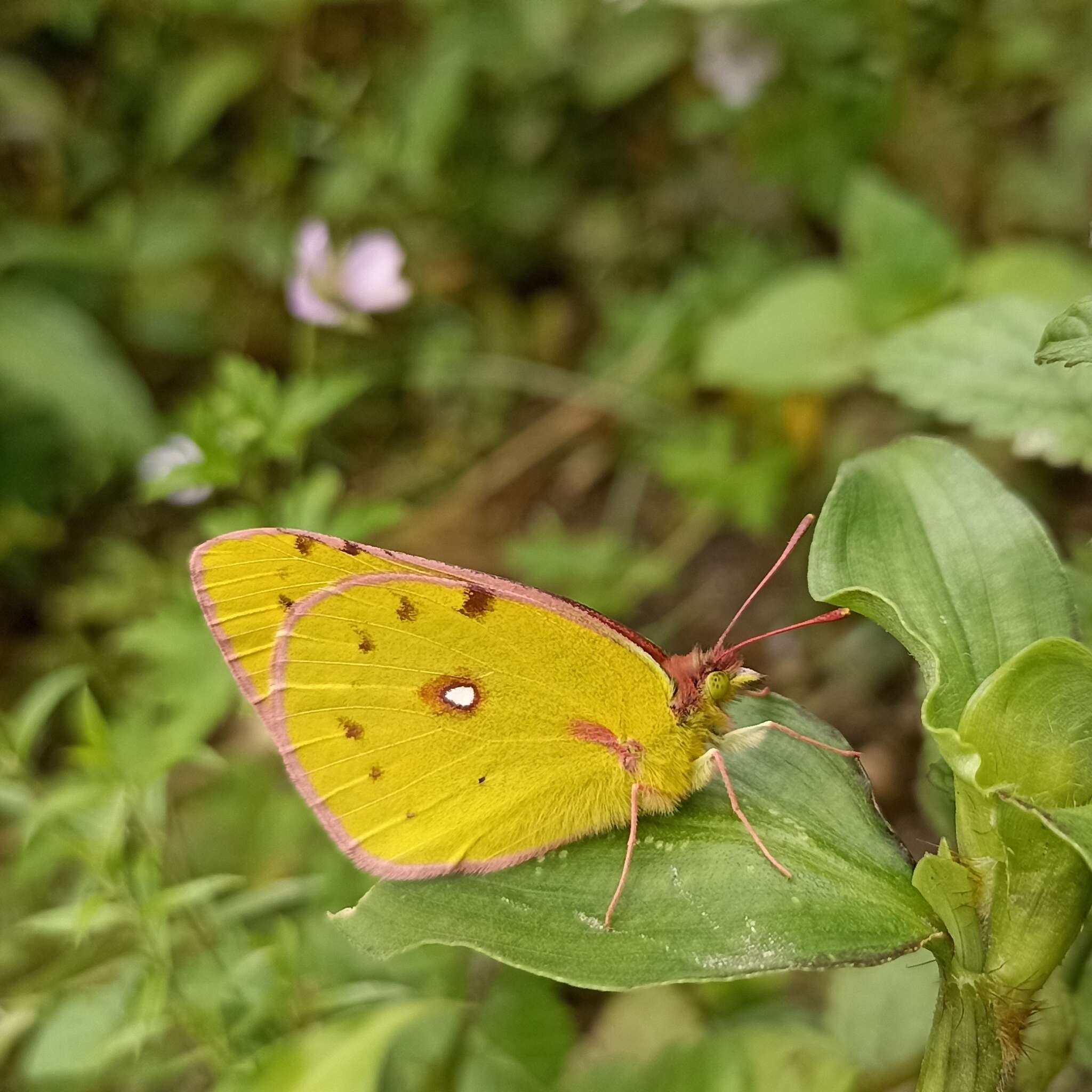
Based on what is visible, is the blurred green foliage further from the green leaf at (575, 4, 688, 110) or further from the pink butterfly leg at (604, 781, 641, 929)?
the pink butterfly leg at (604, 781, 641, 929)

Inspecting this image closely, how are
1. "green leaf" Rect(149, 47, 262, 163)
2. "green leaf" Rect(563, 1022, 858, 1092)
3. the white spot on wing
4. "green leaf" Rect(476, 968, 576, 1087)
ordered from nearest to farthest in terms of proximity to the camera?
the white spot on wing → "green leaf" Rect(563, 1022, 858, 1092) → "green leaf" Rect(476, 968, 576, 1087) → "green leaf" Rect(149, 47, 262, 163)

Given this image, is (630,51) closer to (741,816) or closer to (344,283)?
(344,283)

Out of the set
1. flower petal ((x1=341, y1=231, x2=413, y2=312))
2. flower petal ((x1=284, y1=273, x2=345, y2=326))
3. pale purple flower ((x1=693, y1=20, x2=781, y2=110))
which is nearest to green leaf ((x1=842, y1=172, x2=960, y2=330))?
pale purple flower ((x1=693, y1=20, x2=781, y2=110))

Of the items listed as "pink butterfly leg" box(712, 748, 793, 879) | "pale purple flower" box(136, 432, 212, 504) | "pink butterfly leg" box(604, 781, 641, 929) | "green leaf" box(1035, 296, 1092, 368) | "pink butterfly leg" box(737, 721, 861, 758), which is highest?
"green leaf" box(1035, 296, 1092, 368)

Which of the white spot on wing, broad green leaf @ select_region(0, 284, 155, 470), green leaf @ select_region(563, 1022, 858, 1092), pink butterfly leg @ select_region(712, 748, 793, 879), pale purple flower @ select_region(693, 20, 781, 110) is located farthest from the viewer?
broad green leaf @ select_region(0, 284, 155, 470)

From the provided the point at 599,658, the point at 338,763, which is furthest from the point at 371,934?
the point at 599,658

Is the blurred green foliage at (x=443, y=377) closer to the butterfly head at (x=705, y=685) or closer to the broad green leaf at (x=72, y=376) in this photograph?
the broad green leaf at (x=72, y=376)

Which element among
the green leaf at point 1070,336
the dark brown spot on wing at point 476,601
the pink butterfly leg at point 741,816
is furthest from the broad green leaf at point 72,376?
the green leaf at point 1070,336
